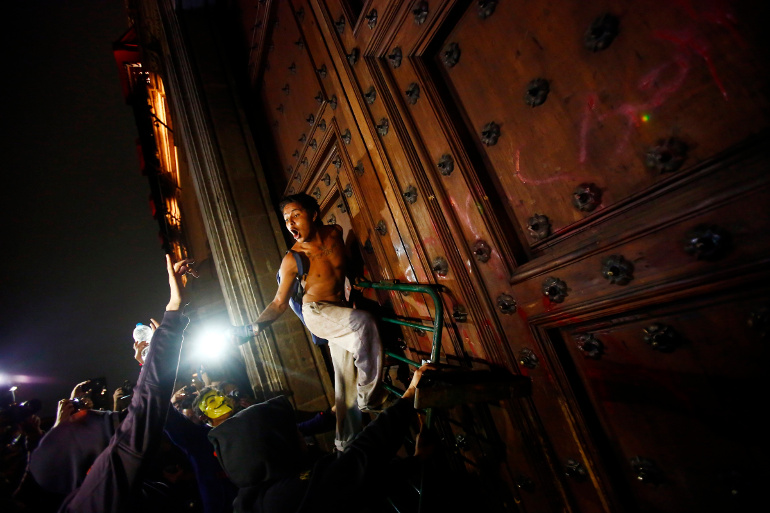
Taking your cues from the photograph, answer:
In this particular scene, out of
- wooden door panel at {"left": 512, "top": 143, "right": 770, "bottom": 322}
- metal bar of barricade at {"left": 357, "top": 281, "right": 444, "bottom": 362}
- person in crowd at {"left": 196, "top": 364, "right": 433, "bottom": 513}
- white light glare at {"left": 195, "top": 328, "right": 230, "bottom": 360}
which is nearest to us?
wooden door panel at {"left": 512, "top": 143, "right": 770, "bottom": 322}

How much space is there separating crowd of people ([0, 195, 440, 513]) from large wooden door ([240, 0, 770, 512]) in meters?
0.67

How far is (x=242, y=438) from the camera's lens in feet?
5.68

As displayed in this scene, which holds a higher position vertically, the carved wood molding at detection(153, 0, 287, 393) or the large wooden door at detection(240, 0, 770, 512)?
the carved wood molding at detection(153, 0, 287, 393)

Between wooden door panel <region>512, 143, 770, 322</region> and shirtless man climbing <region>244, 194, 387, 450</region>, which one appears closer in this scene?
wooden door panel <region>512, 143, 770, 322</region>

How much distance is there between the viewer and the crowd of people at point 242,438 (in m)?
1.65

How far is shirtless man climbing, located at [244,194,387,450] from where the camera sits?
7.80 feet

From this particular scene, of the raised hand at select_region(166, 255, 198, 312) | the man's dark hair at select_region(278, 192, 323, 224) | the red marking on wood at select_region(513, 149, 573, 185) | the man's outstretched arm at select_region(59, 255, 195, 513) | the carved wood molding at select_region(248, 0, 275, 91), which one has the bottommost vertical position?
the man's outstretched arm at select_region(59, 255, 195, 513)

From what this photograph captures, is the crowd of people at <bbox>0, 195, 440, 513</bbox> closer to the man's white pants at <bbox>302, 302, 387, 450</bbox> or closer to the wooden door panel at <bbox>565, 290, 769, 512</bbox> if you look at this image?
the man's white pants at <bbox>302, 302, 387, 450</bbox>

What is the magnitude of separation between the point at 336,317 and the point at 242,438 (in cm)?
101

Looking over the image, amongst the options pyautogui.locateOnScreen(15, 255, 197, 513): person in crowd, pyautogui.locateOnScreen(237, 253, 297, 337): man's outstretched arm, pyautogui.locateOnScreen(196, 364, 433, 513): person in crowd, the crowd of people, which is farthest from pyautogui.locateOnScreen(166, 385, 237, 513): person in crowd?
pyautogui.locateOnScreen(196, 364, 433, 513): person in crowd

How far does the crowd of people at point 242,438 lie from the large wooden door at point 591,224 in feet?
2.18

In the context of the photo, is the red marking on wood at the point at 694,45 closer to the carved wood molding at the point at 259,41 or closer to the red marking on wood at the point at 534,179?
the red marking on wood at the point at 534,179

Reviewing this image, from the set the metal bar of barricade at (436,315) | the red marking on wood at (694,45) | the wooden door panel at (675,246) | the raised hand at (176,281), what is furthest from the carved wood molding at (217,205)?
the red marking on wood at (694,45)

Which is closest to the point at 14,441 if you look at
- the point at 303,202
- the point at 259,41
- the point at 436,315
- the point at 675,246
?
the point at 303,202
